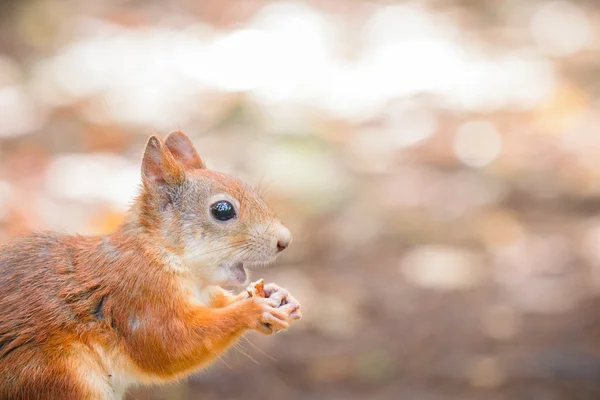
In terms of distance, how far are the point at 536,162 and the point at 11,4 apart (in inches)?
274

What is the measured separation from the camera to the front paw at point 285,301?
3.25m

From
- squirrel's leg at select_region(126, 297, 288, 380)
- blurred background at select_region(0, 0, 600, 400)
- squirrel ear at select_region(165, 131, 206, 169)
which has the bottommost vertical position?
squirrel's leg at select_region(126, 297, 288, 380)

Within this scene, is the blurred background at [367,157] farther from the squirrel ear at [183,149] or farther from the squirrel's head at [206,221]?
the squirrel's head at [206,221]

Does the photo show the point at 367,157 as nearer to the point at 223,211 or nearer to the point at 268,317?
the point at 223,211

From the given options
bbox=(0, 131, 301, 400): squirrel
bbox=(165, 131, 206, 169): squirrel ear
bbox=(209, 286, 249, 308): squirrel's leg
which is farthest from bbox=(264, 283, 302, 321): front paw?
bbox=(165, 131, 206, 169): squirrel ear

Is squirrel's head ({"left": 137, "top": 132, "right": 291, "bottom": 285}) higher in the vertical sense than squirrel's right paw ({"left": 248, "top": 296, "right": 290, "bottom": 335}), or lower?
higher

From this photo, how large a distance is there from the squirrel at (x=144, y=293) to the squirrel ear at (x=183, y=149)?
0.22 metres

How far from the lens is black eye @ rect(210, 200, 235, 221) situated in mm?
3525

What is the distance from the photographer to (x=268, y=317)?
3225 millimetres

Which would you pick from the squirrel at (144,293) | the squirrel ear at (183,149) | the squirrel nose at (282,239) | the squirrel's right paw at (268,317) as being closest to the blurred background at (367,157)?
the squirrel ear at (183,149)

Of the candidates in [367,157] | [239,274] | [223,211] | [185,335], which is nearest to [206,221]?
[223,211]

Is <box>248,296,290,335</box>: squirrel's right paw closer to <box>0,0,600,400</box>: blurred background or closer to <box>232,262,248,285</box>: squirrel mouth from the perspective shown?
<box>232,262,248,285</box>: squirrel mouth

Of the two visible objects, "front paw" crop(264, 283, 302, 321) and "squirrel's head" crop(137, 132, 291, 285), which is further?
"squirrel's head" crop(137, 132, 291, 285)

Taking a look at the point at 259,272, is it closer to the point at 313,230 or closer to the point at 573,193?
the point at 313,230
